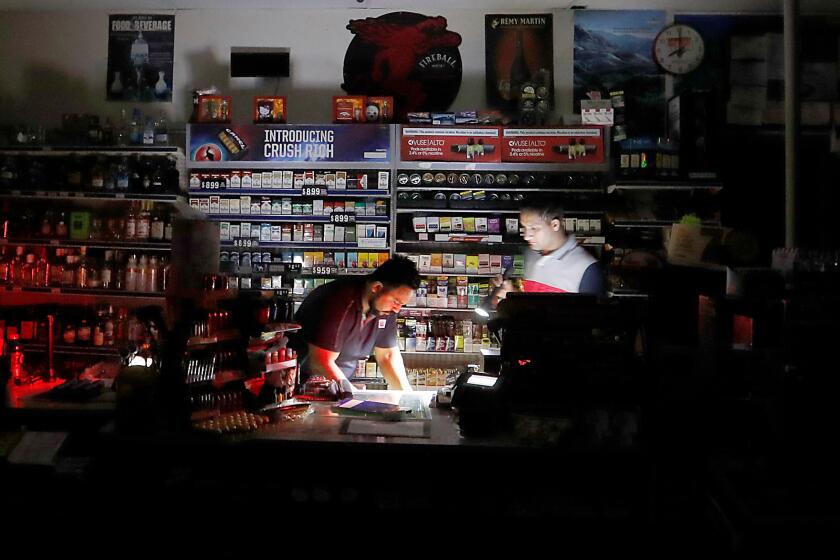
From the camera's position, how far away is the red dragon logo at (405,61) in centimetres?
561

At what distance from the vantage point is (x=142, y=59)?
227 inches

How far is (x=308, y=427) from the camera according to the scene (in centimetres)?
255

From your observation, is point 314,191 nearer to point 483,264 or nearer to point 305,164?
point 305,164

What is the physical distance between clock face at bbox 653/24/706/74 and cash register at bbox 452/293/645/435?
4090mm

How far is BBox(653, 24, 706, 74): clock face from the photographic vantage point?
5543 mm

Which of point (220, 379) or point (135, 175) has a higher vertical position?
point (135, 175)

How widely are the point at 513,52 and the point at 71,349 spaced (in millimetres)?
4997

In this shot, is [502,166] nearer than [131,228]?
Yes

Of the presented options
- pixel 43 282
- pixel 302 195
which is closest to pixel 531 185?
pixel 302 195

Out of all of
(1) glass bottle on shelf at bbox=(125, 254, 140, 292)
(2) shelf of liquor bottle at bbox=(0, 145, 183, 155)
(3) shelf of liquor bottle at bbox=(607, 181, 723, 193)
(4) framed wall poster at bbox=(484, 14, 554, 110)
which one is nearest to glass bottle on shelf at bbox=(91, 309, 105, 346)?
(1) glass bottle on shelf at bbox=(125, 254, 140, 292)

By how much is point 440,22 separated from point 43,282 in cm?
447

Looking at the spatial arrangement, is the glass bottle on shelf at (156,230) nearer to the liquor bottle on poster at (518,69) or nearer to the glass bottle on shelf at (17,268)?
the glass bottle on shelf at (17,268)

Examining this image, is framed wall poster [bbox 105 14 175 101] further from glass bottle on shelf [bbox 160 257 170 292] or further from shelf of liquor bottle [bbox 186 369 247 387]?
shelf of liquor bottle [bbox 186 369 247 387]

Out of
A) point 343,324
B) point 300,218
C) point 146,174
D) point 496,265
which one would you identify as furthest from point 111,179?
point 496,265
